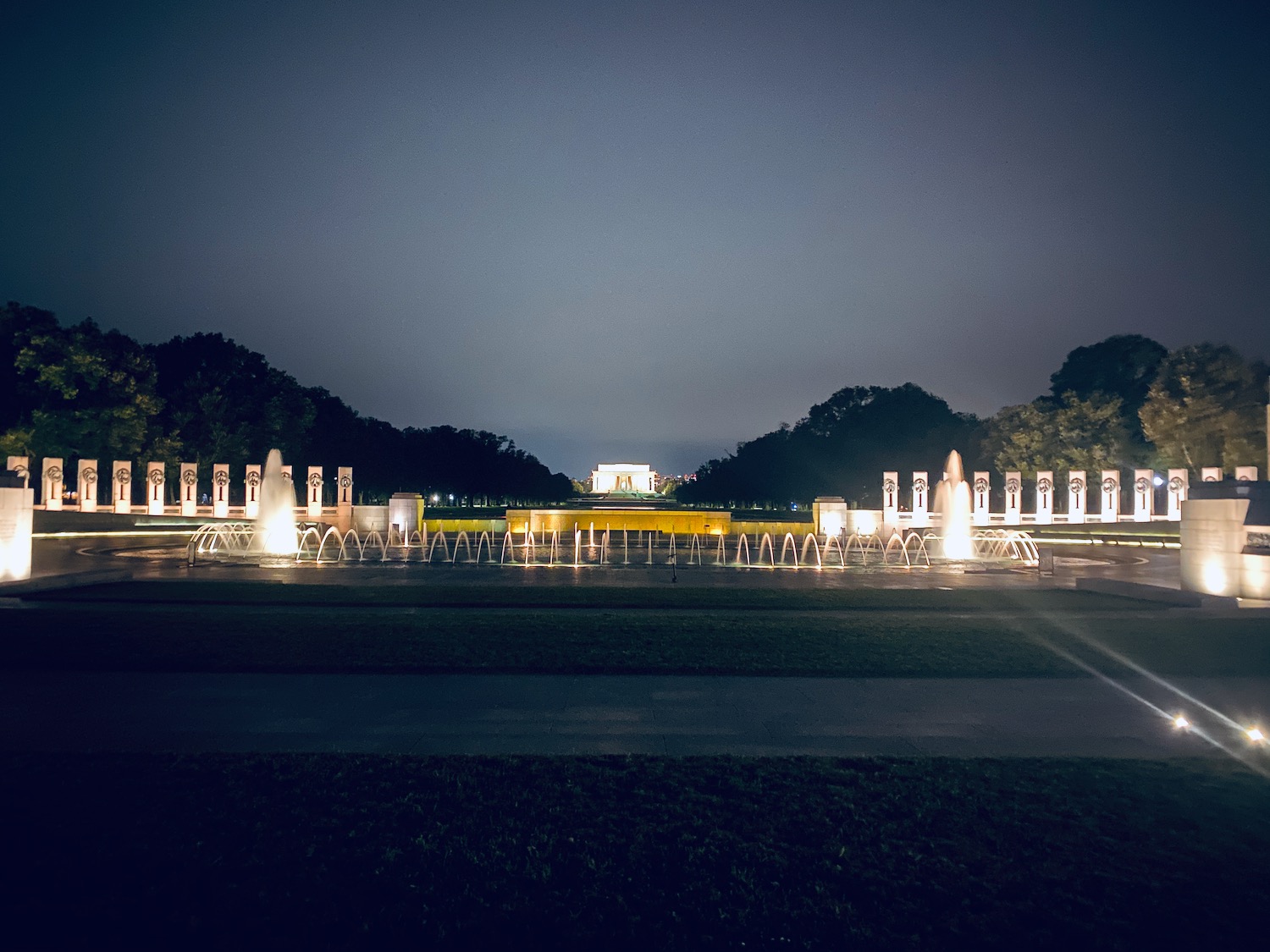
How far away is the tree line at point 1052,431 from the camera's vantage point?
148ft

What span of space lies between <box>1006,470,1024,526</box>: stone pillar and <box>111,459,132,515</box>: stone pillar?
159 feet

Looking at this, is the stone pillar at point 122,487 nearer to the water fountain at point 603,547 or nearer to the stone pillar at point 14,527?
the water fountain at point 603,547

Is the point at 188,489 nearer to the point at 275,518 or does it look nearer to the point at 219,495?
the point at 219,495

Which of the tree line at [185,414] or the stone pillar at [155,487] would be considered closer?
the stone pillar at [155,487]

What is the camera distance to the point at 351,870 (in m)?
4.55

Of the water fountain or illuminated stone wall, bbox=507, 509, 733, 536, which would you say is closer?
the water fountain

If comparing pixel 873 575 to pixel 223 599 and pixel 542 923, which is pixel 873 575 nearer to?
pixel 223 599

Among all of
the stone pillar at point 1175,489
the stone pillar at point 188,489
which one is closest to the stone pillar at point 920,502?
the stone pillar at point 1175,489

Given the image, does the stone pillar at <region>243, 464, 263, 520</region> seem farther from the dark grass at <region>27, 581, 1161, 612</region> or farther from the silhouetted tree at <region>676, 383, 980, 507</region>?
the silhouetted tree at <region>676, 383, 980, 507</region>

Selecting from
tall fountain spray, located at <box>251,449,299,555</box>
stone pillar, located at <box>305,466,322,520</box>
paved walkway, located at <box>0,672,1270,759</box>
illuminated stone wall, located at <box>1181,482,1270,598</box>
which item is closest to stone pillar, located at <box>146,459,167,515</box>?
stone pillar, located at <box>305,466,322,520</box>

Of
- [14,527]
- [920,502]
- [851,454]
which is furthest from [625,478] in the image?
[14,527]

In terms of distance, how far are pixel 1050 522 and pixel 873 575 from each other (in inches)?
1145

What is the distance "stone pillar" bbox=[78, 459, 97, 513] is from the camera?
40719 mm

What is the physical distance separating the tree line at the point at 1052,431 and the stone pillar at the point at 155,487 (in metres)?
42.4
